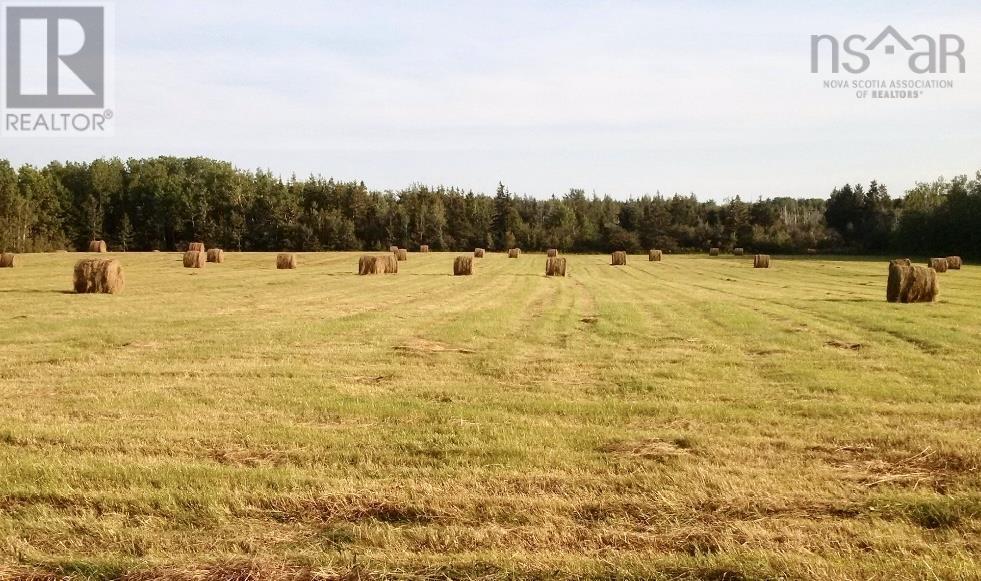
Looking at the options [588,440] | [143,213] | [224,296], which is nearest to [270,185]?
[143,213]

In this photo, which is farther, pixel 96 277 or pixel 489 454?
pixel 96 277

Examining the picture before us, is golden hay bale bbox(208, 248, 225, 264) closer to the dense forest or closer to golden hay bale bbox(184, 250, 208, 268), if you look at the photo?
golden hay bale bbox(184, 250, 208, 268)

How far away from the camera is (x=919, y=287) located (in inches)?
893

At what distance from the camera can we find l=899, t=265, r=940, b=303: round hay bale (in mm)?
22672

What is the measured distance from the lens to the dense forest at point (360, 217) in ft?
298

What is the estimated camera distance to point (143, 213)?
9662cm

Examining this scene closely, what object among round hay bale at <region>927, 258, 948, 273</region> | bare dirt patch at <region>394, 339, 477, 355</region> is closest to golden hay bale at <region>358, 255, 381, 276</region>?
bare dirt patch at <region>394, 339, 477, 355</region>

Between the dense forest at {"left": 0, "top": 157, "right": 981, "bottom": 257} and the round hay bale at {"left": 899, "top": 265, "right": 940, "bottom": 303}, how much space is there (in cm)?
6689

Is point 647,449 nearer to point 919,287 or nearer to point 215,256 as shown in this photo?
point 919,287

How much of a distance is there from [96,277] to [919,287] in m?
27.2

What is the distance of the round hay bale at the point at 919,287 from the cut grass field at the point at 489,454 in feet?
25.5

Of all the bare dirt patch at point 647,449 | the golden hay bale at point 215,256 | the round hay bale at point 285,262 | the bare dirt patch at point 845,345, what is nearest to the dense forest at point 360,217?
the golden hay bale at point 215,256

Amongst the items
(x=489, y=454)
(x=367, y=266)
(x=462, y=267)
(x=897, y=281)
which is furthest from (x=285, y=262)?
(x=489, y=454)

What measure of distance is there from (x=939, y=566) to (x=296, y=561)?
3903 mm
